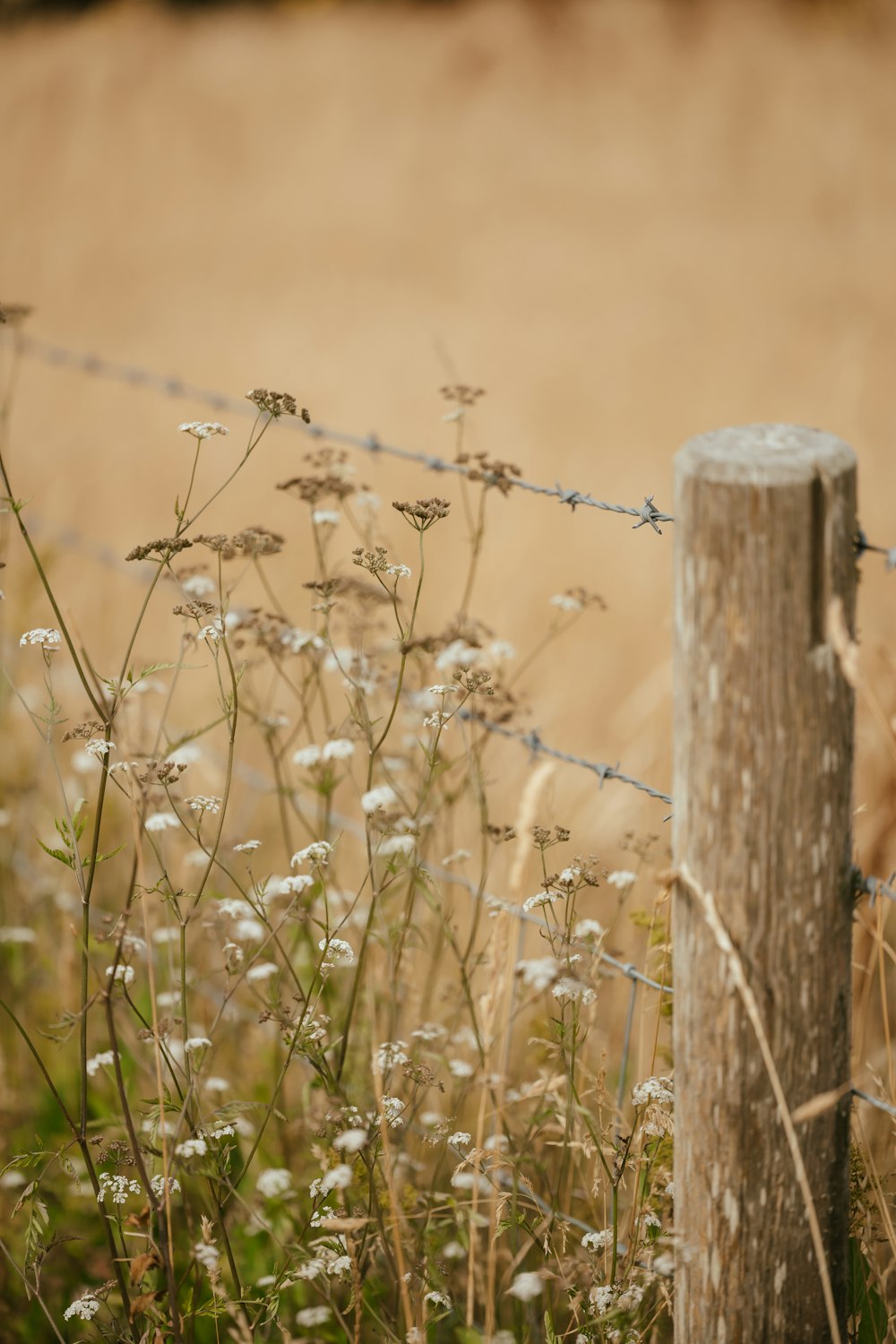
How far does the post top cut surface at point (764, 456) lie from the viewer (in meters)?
1.15

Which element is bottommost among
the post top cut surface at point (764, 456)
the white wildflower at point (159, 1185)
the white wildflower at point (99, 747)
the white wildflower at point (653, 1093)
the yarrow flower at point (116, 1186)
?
the yarrow flower at point (116, 1186)

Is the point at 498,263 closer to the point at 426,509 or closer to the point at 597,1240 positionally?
the point at 426,509

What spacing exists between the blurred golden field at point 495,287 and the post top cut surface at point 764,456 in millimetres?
293

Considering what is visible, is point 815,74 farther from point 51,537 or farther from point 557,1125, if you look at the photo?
point 557,1125

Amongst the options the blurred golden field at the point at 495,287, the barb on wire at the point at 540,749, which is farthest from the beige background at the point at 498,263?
the barb on wire at the point at 540,749

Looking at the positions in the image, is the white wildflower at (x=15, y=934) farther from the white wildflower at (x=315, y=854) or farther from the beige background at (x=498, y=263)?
the white wildflower at (x=315, y=854)

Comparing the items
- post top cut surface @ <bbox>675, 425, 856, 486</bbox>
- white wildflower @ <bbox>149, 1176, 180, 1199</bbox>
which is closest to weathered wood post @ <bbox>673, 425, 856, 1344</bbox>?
post top cut surface @ <bbox>675, 425, 856, 486</bbox>

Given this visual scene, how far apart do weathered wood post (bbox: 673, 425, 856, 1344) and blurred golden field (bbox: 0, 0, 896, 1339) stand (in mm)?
162

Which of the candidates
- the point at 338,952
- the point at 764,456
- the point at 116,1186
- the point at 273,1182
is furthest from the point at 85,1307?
the point at 764,456

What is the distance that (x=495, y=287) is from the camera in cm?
1286

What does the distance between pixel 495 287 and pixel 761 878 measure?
12.5m

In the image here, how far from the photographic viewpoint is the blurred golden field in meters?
5.13

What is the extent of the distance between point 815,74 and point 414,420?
12.0 m

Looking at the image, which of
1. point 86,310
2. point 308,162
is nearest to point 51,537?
point 86,310
